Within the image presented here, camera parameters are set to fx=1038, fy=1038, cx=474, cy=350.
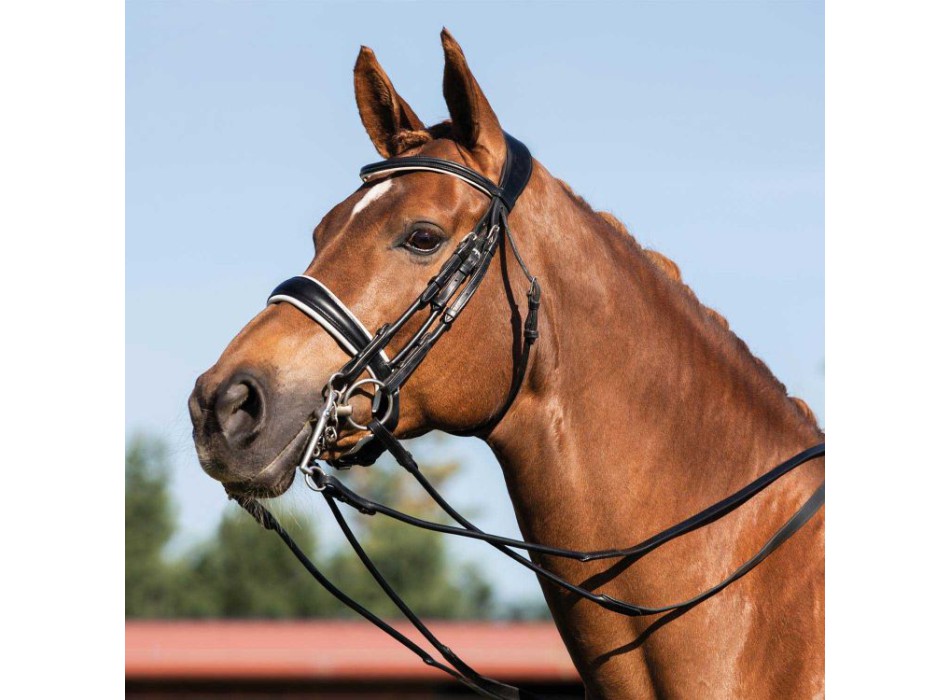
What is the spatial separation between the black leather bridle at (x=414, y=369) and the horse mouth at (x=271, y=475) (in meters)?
0.04

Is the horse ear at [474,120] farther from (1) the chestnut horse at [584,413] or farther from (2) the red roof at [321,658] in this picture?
(2) the red roof at [321,658]

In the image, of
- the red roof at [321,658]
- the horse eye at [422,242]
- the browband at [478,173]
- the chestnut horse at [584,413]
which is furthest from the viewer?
the red roof at [321,658]

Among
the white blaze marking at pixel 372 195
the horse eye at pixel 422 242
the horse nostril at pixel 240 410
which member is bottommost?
the horse nostril at pixel 240 410

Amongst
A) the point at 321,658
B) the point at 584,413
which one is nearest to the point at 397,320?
the point at 584,413

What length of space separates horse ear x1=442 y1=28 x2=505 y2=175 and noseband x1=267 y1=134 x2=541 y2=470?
0.11m

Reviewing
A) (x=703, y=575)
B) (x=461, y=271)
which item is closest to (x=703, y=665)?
(x=703, y=575)

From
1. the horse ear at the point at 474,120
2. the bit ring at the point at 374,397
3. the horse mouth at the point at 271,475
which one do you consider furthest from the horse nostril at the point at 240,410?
the horse ear at the point at 474,120

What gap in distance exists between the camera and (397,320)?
345 cm

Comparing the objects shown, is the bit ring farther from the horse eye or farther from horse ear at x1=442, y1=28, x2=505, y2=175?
horse ear at x1=442, y1=28, x2=505, y2=175

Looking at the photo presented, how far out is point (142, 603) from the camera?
3338 centimetres

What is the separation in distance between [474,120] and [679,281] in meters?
1.02

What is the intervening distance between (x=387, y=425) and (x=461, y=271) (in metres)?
0.57

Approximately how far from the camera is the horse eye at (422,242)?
352cm

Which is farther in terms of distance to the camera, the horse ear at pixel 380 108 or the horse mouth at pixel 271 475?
the horse ear at pixel 380 108
